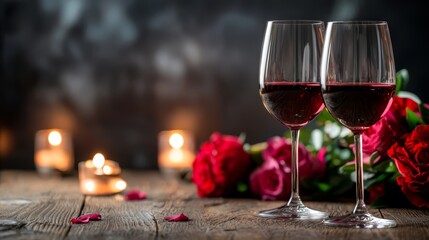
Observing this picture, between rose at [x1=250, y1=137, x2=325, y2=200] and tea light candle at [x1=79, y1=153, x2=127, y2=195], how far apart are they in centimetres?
37

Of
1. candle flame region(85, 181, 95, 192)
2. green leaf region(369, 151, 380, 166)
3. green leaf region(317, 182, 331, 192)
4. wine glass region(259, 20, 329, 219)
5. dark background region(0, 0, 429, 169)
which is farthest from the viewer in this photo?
dark background region(0, 0, 429, 169)

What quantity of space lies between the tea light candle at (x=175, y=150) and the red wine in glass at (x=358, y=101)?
1.40 metres

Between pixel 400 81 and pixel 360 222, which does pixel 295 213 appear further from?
pixel 400 81

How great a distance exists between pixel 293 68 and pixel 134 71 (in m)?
1.58

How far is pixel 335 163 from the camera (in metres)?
1.97

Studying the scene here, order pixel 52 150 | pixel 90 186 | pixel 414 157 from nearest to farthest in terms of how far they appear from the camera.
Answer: pixel 414 157 → pixel 90 186 → pixel 52 150

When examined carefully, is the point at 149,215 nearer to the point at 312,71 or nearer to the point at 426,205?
the point at 312,71

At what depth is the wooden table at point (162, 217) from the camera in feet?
4.62

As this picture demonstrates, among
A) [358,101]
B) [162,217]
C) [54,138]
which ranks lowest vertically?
[162,217]

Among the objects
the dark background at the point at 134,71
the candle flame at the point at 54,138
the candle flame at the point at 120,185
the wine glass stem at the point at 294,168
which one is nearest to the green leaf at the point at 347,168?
the wine glass stem at the point at 294,168

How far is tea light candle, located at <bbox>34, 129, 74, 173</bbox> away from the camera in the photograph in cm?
278

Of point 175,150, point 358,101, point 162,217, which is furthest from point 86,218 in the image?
point 175,150

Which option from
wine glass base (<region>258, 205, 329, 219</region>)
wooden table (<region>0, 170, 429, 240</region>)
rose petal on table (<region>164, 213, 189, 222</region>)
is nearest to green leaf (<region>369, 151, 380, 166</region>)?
wooden table (<region>0, 170, 429, 240</region>)

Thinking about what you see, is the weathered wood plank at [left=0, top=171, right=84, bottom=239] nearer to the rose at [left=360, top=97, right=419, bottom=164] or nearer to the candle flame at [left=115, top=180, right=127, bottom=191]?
the candle flame at [left=115, top=180, right=127, bottom=191]
